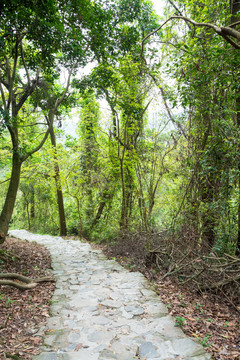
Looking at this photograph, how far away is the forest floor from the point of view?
2.91m

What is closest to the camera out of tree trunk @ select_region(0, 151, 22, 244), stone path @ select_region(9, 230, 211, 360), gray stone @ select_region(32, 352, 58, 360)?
gray stone @ select_region(32, 352, 58, 360)

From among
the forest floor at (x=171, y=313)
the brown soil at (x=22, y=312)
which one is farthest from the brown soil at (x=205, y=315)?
the brown soil at (x=22, y=312)

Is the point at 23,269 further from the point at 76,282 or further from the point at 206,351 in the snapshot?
the point at 206,351

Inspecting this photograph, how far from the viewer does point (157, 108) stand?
23.9 feet

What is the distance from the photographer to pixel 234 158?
4.11 metres

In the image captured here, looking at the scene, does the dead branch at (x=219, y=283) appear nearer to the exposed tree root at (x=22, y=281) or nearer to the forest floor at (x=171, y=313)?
the forest floor at (x=171, y=313)

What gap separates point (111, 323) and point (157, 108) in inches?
224

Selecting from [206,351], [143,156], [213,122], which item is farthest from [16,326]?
[143,156]

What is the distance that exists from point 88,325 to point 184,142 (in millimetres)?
4851

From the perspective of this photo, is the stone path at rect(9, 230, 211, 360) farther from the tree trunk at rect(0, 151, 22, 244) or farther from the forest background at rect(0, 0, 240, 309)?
the tree trunk at rect(0, 151, 22, 244)

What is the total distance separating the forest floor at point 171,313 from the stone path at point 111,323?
0.48 feet

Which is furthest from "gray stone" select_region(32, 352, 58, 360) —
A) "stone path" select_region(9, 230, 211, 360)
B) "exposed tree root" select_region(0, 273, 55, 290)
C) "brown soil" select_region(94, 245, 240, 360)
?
"exposed tree root" select_region(0, 273, 55, 290)

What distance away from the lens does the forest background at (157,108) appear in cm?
445

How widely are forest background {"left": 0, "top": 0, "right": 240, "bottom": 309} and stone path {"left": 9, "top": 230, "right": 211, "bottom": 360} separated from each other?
102 centimetres
